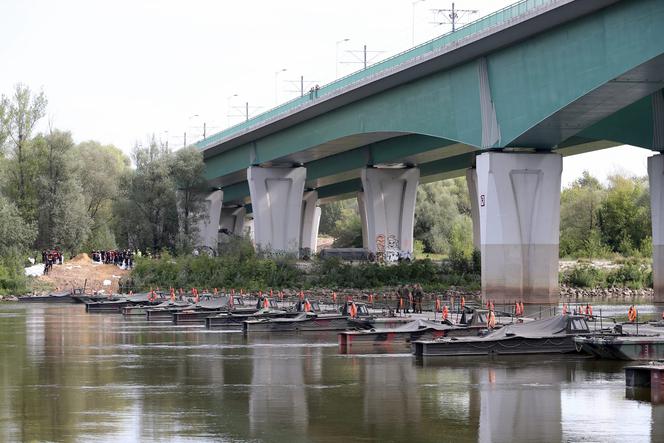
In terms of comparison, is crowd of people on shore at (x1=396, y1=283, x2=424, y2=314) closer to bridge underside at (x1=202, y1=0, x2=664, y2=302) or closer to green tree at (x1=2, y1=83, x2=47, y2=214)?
bridge underside at (x1=202, y1=0, x2=664, y2=302)

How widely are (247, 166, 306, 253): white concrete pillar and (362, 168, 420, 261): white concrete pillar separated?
6.03 metres

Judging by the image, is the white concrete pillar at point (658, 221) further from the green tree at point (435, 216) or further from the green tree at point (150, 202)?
the green tree at point (435, 216)

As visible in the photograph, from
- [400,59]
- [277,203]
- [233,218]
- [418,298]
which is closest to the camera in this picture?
[418,298]

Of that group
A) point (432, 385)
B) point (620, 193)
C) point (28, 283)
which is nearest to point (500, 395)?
point (432, 385)

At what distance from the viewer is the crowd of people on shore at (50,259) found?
3841 inches

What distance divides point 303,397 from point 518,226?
3942 centimetres

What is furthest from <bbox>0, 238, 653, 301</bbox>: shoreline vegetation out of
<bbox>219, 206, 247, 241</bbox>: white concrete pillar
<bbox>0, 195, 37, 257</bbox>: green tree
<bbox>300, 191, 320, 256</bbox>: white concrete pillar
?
<bbox>219, 206, 247, 241</bbox>: white concrete pillar

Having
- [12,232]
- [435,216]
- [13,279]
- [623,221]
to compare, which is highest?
[435,216]

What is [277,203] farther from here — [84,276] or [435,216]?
[435,216]

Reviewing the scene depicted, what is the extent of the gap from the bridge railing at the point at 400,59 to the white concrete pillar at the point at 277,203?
4.67 m

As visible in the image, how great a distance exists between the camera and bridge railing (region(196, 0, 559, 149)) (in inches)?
2357

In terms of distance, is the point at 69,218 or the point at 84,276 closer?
the point at 84,276

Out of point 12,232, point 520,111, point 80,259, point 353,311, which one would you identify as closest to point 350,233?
point 80,259

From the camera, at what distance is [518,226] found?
67.2m
